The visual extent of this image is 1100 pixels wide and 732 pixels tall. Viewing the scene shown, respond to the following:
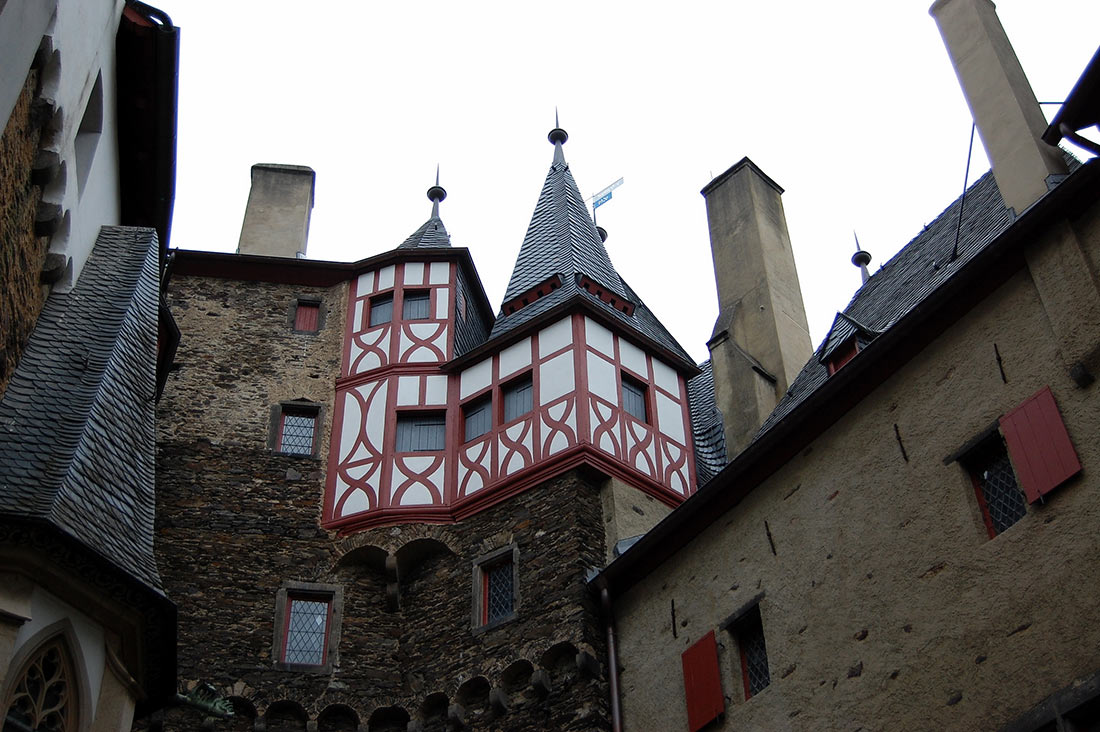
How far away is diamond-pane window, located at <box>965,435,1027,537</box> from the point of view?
36.9 ft

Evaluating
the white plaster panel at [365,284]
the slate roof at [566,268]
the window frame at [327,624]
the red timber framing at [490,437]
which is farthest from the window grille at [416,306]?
the window frame at [327,624]

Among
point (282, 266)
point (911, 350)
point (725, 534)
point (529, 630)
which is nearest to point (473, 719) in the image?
point (529, 630)

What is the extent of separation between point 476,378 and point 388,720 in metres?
5.30

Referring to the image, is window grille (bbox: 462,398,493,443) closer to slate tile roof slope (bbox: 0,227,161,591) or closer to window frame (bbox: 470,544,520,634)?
window frame (bbox: 470,544,520,634)

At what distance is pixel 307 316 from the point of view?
22188 millimetres

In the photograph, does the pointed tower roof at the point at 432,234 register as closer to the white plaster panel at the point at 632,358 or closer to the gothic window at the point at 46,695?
the white plaster panel at the point at 632,358

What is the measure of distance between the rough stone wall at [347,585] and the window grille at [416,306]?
174 centimetres

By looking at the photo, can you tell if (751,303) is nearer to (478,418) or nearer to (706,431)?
(706,431)

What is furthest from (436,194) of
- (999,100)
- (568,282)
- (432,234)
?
(999,100)

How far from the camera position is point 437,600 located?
1770cm

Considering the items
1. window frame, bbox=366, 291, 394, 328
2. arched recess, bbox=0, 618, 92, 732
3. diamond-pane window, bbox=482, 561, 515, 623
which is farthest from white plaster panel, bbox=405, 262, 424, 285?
arched recess, bbox=0, 618, 92, 732

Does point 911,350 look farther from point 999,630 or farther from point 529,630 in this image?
point 529,630

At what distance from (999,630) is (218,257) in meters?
15.3

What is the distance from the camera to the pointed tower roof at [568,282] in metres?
20.6
